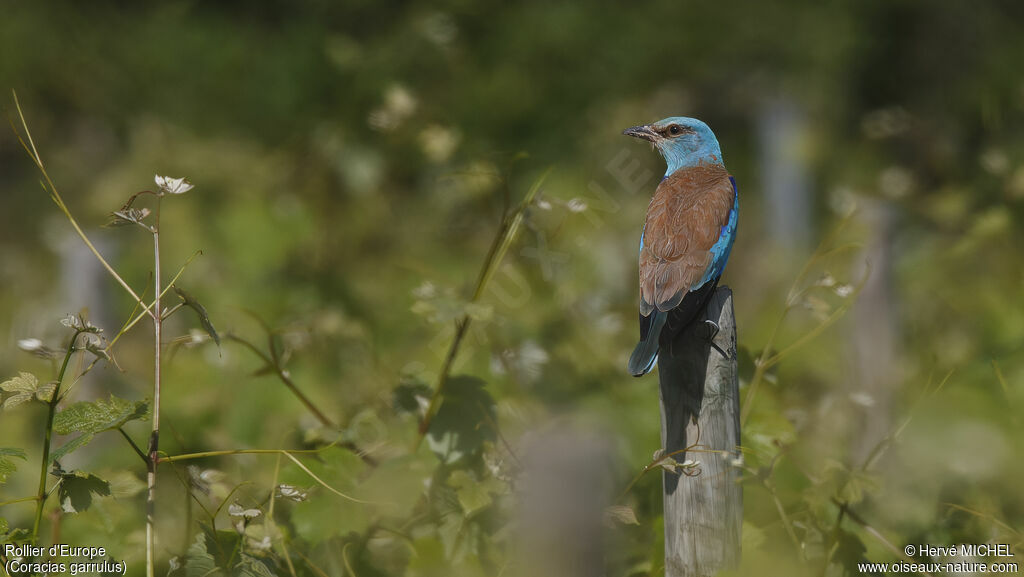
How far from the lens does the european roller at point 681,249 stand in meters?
1.68

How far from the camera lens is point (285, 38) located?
265 inches

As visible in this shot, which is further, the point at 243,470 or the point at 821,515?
the point at 243,470

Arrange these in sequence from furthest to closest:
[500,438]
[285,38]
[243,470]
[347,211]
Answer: [285,38] → [347,211] → [243,470] → [500,438]

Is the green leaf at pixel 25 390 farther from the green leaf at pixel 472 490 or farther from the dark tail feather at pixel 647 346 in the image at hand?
the dark tail feather at pixel 647 346

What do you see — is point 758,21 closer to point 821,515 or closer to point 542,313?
point 542,313

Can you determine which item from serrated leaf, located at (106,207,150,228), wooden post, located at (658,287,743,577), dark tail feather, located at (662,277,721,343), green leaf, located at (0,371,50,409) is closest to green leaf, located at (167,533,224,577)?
green leaf, located at (0,371,50,409)

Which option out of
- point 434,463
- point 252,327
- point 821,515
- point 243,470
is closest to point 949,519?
point 821,515

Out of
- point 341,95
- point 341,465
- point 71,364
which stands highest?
point 341,95

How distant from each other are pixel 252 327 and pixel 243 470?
4.68 ft

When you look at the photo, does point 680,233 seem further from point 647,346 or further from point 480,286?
point 480,286

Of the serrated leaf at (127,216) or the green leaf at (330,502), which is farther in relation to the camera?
the green leaf at (330,502)

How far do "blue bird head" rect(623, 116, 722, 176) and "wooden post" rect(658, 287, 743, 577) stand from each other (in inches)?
27.1

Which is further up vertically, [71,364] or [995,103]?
[995,103]

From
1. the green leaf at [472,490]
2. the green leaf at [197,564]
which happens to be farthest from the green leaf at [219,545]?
the green leaf at [472,490]
